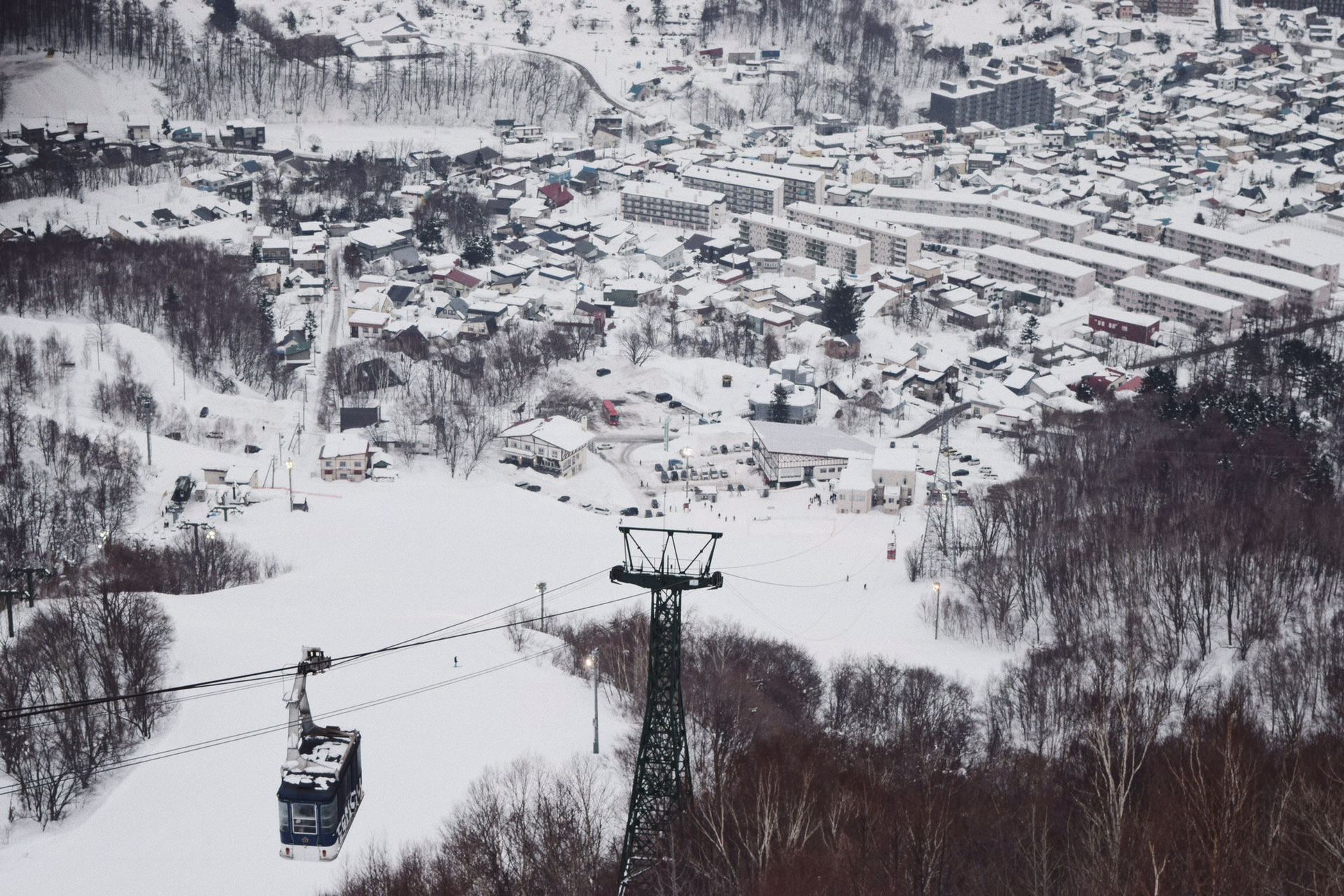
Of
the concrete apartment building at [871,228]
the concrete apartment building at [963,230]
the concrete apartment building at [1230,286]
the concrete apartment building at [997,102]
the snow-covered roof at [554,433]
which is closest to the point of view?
the snow-covered roof at [554,433]

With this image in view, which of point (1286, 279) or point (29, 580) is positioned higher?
point (1286, 279)

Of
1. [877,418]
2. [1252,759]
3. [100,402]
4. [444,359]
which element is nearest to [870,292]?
[877,418]

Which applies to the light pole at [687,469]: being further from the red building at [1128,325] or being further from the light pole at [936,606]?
the red building at [1128,325]

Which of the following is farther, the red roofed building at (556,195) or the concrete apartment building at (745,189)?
the concrete apartment building at (745,189)

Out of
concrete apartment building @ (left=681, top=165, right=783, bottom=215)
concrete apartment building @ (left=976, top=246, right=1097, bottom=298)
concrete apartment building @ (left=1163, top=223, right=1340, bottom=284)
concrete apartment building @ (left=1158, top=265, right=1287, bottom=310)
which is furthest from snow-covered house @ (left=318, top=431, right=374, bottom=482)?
concrete apartment building @ (left=1163, top=223, right=1340, bottom=284)

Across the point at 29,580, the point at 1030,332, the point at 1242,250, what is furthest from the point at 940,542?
the point at 1242,250

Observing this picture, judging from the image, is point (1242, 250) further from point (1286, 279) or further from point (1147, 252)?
point (1286, 279)

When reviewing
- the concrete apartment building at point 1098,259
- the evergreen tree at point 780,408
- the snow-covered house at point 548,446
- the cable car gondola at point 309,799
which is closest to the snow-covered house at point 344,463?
the snow-covered house at point 548,446
